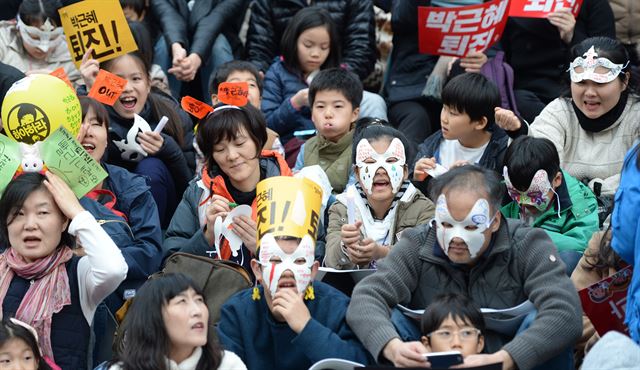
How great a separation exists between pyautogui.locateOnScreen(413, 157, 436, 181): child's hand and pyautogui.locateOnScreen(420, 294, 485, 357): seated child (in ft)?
4.75

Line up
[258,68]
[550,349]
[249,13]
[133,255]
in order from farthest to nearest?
1. [249,13]
2. [258,68]
3. [133,255]
4. [550,349]

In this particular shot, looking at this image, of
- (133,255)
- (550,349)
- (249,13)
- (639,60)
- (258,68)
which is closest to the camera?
(550,349)

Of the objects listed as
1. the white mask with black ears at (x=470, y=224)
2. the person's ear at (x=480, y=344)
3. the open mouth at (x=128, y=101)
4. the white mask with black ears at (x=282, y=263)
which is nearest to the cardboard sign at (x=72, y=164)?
the white mask with black ears at (x=282, y=263)

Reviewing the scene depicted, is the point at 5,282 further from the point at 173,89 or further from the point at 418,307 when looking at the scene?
the point at 173,89

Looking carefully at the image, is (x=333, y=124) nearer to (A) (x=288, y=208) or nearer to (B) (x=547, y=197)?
(B) (x=547, y=197)

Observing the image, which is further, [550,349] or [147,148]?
[147,148]

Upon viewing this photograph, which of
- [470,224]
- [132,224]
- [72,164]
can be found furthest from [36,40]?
[470,224]

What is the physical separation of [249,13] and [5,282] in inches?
166

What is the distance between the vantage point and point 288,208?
16.7ft

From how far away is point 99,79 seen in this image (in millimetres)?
6711

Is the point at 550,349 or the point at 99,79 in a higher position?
the point at 99,79

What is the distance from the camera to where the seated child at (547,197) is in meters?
5.89

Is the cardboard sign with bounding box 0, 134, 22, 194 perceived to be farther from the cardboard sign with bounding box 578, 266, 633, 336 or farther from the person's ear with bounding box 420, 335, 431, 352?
the cardboard sign with bounding box 578, 266, 633, 336

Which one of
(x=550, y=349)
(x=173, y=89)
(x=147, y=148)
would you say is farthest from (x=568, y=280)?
(x=173, y=89)
